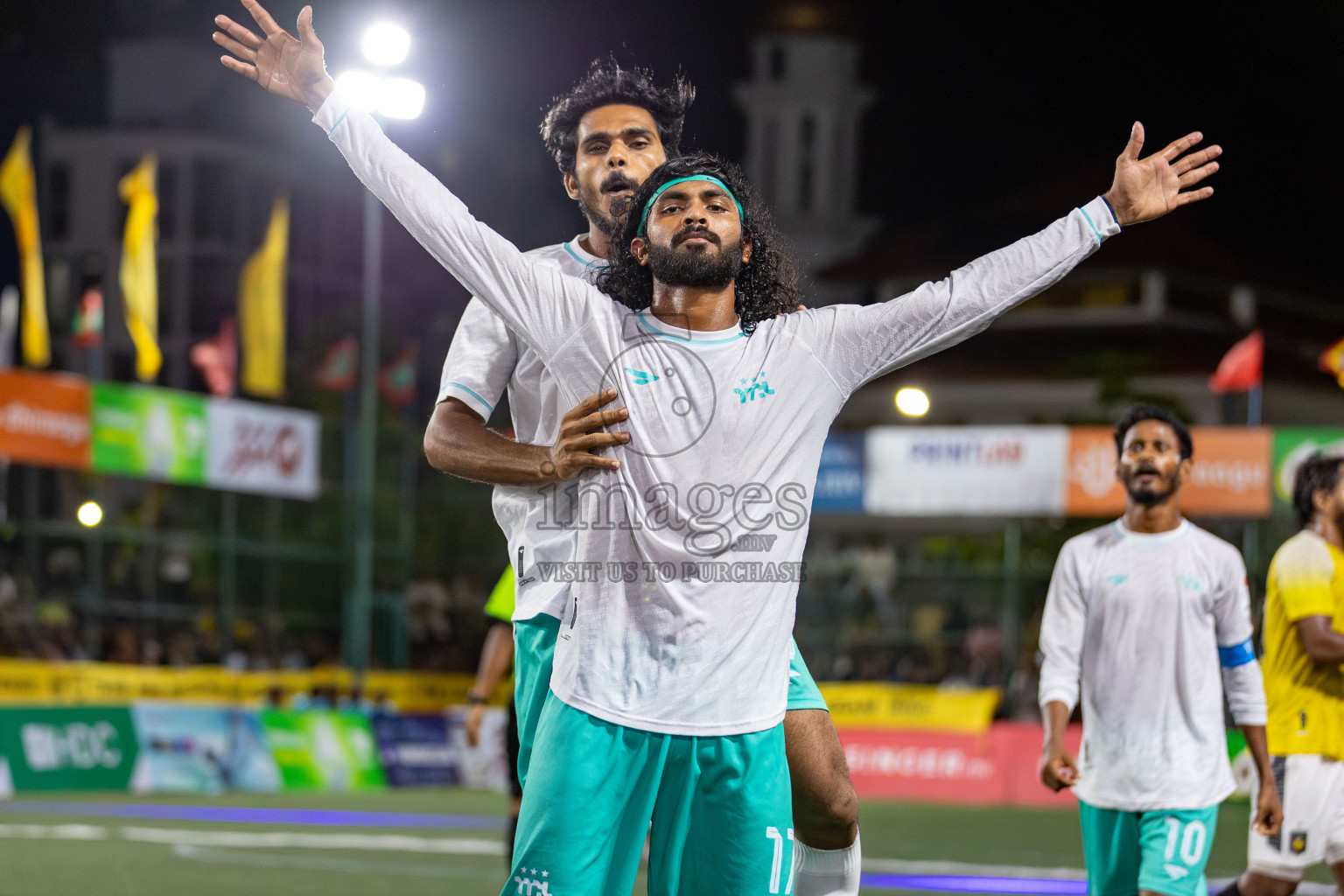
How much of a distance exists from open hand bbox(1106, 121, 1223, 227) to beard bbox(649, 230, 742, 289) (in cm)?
98

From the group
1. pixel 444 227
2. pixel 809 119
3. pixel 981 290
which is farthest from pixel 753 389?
pixel 809 119

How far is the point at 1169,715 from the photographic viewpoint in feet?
21.0

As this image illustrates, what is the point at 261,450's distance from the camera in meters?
24.1

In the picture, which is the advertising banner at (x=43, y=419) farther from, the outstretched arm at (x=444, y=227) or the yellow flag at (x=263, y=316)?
the outstretched arm at (x=444, y=227)

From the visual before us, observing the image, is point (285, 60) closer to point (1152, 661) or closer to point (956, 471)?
point (1152, 661)

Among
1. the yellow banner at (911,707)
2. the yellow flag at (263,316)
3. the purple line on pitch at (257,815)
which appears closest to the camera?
the purple line on pitch at (257,815)

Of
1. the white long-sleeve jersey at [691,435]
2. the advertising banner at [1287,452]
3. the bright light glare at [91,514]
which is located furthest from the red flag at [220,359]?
the white long-sleeve jersey at [691,435]

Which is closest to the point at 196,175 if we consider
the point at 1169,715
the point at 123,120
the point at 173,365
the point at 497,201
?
the point at 123,120

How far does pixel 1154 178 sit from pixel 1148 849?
307cm

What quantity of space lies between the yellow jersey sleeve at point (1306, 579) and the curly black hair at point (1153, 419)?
84 centimetres

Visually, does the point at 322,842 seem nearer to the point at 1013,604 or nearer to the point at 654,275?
the point at 654,275

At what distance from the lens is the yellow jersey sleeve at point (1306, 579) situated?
6.96m

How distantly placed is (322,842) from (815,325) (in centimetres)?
990

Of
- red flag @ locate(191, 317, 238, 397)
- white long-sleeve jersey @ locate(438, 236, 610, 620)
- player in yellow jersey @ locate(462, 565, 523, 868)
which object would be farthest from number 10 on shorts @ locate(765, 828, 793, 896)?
red flag @ locate(191, 317, 238, 397)
